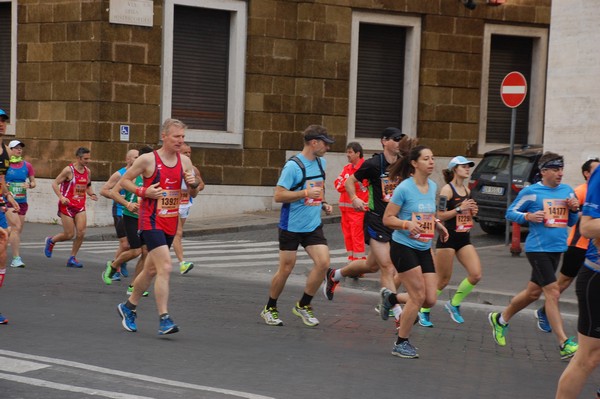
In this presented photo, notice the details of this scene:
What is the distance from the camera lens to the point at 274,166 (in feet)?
81.9

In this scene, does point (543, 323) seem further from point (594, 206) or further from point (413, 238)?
point (594, 206)

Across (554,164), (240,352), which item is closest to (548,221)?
(554,164)

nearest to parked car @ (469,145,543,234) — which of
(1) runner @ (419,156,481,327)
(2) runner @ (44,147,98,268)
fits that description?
(2) runner @ (44,147,98,268)

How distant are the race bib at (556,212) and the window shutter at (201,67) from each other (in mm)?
15368

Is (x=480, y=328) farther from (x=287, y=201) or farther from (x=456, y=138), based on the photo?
(x=456, y=138)

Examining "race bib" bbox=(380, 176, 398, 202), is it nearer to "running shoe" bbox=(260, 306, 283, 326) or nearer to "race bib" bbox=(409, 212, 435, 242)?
"running shoe" bbox=(260, 306, 283, 326)

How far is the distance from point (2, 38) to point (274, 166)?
6605 mm


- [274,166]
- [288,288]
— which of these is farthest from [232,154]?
[288,288]

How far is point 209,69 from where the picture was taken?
2459 centimetres

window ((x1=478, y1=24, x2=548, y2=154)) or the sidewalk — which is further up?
window ((x1=478, y1=24, x2=548, y2=154))

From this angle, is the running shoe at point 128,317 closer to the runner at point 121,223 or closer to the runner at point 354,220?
the runner at point 121,223

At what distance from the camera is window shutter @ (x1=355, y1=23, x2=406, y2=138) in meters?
26.6

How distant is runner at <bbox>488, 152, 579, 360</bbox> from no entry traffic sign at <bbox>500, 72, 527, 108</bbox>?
9149 mm

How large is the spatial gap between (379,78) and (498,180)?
676cm
